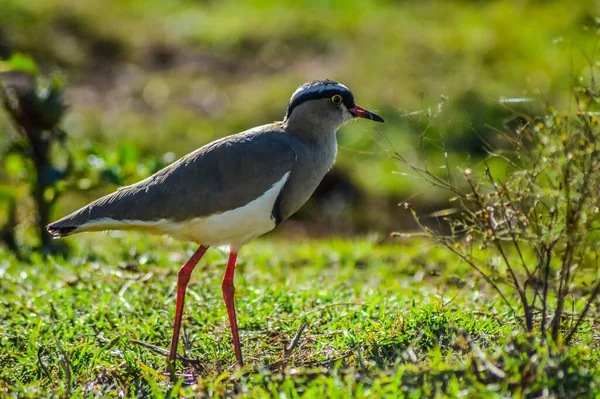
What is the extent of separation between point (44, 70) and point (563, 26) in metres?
7.17

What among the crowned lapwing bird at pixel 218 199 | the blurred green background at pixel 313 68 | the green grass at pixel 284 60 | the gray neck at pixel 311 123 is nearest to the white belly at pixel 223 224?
the crowned lapwing bird at pixel 218 199

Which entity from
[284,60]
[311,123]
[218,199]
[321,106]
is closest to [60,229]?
[218,199]

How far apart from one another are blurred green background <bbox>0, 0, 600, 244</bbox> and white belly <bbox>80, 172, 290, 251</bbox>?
10.9ft

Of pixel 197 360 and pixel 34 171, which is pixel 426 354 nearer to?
pixel 197 360

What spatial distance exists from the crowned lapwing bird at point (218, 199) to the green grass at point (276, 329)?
0.39 m

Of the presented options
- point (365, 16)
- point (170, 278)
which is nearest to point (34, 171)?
point (170, 278)

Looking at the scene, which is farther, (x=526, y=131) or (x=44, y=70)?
(x=44, y=70)

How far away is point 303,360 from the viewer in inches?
183

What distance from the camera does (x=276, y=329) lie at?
17.1ft

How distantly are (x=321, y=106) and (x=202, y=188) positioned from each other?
0.99 m

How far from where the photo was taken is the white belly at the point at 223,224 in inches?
197

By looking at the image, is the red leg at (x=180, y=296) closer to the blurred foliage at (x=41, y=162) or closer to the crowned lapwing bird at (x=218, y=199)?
the crowned lapwing bird at (x=218, y=199)

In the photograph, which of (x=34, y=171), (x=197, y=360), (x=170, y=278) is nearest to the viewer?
(x=197, y=360)

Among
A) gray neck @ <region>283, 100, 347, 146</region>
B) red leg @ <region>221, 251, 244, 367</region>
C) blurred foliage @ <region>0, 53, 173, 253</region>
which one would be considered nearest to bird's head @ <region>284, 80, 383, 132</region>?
gray neck @ <region>283, 100, 347, 146</region>
